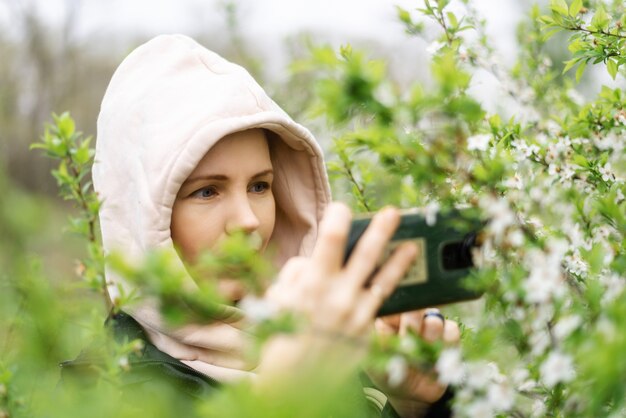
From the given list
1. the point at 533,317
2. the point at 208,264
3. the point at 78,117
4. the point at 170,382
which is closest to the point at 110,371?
the point at 208,264

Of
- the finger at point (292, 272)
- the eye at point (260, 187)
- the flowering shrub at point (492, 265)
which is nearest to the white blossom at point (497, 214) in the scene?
the flowering shrub at point (492, 265)

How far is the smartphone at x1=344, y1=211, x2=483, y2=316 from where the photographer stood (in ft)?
3.56

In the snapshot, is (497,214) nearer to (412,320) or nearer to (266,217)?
(412,320)

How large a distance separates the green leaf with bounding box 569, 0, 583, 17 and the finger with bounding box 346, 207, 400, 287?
3.29ft

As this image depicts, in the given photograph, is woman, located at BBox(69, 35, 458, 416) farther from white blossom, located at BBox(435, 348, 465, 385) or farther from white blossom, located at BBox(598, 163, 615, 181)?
white blossom, located at BBox(598, 163, 615, 181)

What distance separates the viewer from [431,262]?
1.11 metres

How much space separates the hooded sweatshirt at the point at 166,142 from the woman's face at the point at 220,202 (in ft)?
0.21

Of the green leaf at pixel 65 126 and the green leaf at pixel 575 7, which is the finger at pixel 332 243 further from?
the green leaf at pixel 575 7

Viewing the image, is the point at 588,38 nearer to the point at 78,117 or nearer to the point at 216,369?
the point at 216,369

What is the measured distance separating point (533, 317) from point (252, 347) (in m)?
0.41

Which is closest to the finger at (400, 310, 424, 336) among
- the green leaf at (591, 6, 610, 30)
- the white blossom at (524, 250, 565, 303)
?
the white blossom at (524, 250, 565, 303)

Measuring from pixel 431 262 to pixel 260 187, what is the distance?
0.89m

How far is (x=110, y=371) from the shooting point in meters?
1.12

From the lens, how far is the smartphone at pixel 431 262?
1.08 m
